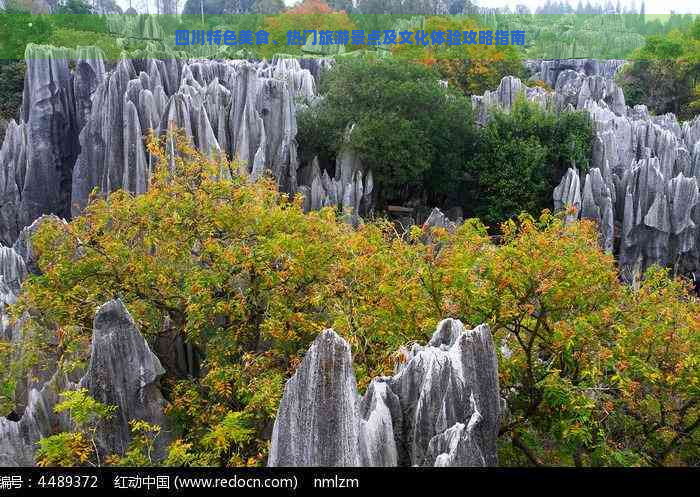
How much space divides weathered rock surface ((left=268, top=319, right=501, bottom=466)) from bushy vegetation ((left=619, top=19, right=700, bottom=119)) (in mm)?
41700

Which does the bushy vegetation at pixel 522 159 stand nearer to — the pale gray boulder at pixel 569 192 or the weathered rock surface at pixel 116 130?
the pale gray boulder at pixel 569 192

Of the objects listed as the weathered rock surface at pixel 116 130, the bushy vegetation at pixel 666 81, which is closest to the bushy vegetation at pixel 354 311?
the weathered rock surface at pixel 116 130

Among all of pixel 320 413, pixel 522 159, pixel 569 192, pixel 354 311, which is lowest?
pixel 569 192

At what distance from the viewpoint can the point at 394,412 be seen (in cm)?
620

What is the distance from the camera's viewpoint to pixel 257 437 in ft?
26.2

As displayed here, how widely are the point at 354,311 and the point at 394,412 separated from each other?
2.84 meters

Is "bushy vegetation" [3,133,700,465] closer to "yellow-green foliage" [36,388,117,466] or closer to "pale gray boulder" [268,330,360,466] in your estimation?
"yellow-green foliage" [36,388,117,466]

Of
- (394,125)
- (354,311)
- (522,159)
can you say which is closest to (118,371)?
(354,311)

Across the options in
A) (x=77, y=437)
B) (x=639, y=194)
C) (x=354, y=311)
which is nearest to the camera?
(x=77, y=437)

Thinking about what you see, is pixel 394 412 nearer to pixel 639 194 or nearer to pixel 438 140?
pixel 438 140

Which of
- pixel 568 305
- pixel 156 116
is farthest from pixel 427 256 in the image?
pixel 156 116

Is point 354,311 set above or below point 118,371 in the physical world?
above

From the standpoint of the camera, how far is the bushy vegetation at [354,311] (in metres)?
8.20

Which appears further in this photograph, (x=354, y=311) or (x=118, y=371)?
(x=354, y=311)
